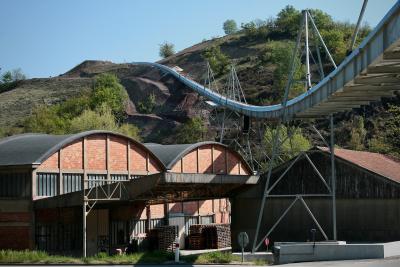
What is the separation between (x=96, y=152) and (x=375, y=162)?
16411 mm

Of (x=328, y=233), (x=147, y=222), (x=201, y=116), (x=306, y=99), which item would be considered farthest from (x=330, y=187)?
(x=201, y=116)

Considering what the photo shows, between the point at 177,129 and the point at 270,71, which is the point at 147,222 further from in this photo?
the point at 270,71

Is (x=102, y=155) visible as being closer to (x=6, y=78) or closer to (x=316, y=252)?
(x=316, y=252)

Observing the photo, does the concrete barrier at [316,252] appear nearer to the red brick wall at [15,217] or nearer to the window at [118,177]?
the red brick wall at [15,217]

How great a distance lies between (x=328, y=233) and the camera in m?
40.9

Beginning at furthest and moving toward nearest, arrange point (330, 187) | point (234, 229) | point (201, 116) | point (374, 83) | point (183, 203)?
point (201, 116)
point (183, 203)
point (234, 229)
point (330, 187)
point (374, 83)

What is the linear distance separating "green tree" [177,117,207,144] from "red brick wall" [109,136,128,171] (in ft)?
166

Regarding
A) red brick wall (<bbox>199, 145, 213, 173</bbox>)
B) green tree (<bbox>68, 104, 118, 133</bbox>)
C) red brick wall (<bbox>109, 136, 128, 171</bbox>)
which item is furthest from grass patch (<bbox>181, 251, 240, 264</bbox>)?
green tree (<bbox>68, 104, 118, 133</bbox>)

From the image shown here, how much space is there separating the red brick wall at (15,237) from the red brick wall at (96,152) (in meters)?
5.74

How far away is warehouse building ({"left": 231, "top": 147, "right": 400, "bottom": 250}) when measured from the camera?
3878cm

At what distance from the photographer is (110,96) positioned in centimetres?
11131

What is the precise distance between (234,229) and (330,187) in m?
7.14

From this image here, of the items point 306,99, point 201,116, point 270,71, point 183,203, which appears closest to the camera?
point 306,99

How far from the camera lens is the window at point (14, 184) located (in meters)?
38.3
